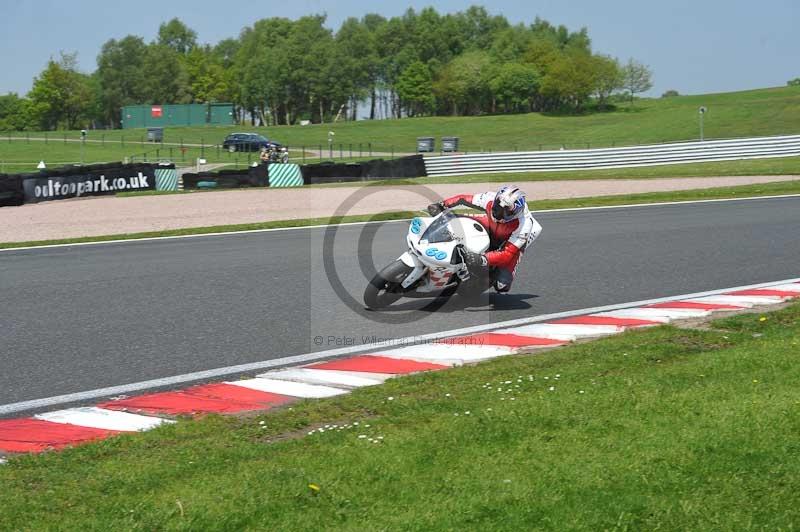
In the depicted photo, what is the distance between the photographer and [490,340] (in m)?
8.34

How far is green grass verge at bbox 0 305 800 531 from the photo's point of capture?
13.6 feet

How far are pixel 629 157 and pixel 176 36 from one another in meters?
140

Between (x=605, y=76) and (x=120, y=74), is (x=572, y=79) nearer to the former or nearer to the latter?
(x=605, y=76)

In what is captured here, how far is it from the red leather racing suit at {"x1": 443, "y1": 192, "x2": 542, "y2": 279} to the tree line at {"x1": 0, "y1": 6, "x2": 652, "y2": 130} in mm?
109084

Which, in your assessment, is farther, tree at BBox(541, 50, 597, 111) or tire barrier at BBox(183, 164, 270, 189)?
tree at BBox(541, 50, 597, 111)

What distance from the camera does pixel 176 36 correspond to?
16788 centimetres

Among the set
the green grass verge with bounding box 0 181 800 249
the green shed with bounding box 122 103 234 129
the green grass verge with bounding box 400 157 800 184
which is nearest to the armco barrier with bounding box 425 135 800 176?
the green grass verge with bounding box 400 157 800 184

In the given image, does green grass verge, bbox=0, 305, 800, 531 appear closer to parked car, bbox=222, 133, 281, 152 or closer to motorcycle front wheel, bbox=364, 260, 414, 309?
motorcycle front wheel, bbox=364, 260, 414, 309

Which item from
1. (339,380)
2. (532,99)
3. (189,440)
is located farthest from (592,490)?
(532,99)

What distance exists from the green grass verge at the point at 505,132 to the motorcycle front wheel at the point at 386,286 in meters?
48.3

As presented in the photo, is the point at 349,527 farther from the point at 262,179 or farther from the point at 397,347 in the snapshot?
the point at 262,179

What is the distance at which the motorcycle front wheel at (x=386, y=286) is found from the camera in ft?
31.0

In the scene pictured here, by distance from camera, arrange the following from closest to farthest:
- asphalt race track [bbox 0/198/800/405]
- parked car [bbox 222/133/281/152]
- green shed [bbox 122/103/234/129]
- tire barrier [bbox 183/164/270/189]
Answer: asphalt race track [bbox 0/198/800/405]
tire barrier [bbox 183/164/270/189]
parked car [bbox 222/133/281/152]
green shed [bbox 122/103/234/129]

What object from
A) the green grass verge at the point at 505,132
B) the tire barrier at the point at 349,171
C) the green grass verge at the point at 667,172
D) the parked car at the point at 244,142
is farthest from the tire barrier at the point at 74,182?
the parked car at the point at 244,142
